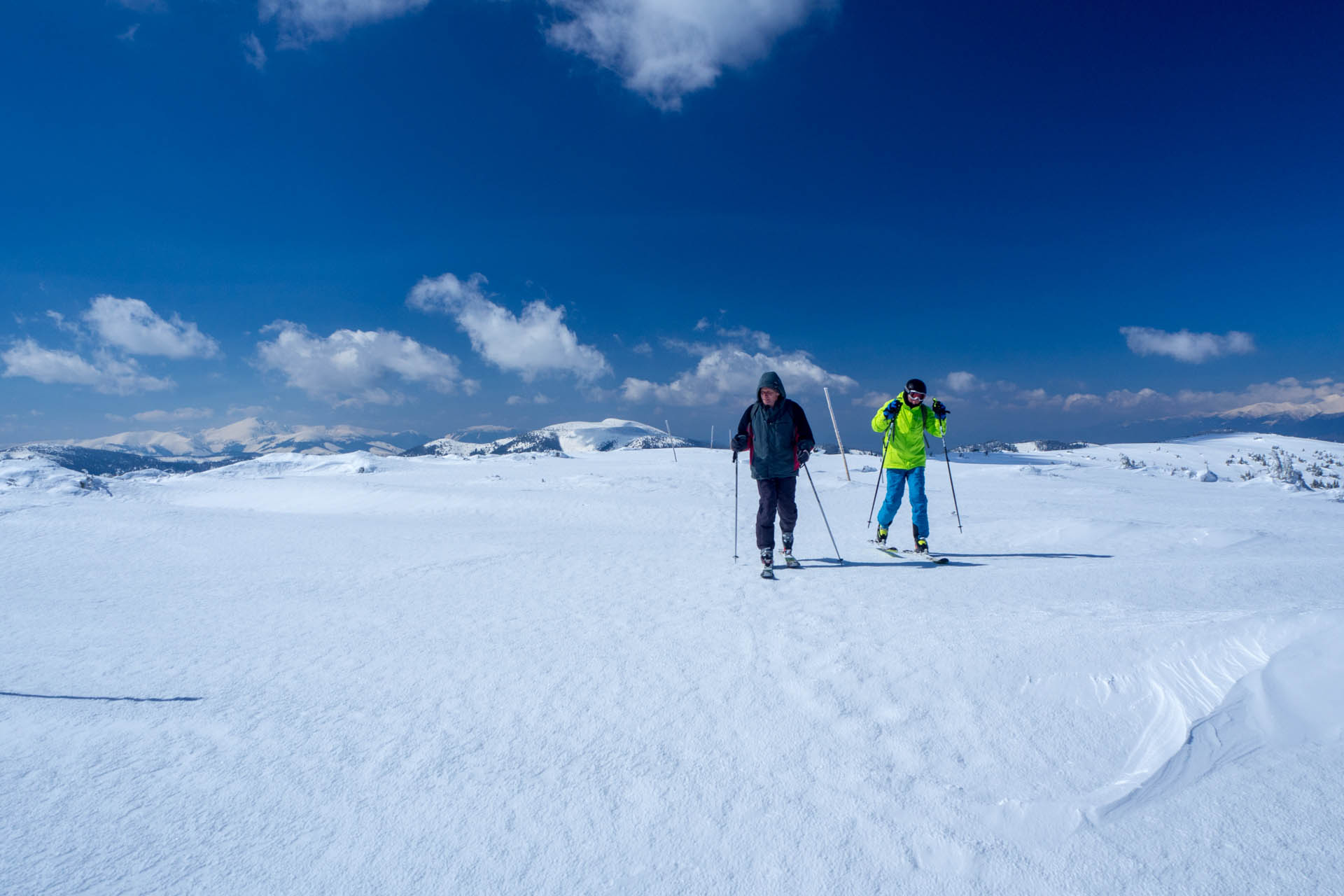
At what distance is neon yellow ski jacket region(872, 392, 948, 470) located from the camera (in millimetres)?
8297

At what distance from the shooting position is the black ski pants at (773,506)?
745 centimetres

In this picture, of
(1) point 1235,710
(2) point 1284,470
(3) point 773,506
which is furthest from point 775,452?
(2) point 1284,470

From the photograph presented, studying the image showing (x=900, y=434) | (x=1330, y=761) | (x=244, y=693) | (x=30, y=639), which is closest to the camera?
(x=1330, y=761)

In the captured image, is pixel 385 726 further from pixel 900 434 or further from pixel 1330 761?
pixel 900 434

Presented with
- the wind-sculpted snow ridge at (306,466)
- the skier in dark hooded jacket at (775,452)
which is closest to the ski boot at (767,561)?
the skier in dark hooded jacket at (775,452)

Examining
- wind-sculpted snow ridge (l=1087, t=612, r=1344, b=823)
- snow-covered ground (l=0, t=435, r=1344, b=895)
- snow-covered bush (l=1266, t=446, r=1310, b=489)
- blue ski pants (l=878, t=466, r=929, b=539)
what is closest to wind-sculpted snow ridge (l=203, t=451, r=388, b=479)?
snow-covered ground (l=0, t=435, r=1344, b=895)

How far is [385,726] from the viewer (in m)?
3.43

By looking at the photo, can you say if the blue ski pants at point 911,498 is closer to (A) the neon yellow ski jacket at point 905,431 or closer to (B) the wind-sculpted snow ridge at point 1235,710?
(A) the neon yellow ski jacket at point 905,431

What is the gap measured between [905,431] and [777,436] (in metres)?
2.28

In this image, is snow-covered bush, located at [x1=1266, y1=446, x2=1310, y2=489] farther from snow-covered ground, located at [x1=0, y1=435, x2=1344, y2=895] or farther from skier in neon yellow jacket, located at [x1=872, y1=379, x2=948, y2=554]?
skier in neon yellow jacket, located at [x1=872, y1=379, x2=948, y2=554]

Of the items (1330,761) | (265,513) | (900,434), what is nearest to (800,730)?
(1330,761)

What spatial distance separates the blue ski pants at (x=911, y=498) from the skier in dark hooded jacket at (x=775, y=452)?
1773mm

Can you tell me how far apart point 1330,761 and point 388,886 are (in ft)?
14.0

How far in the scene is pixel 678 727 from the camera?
3.34 metres
